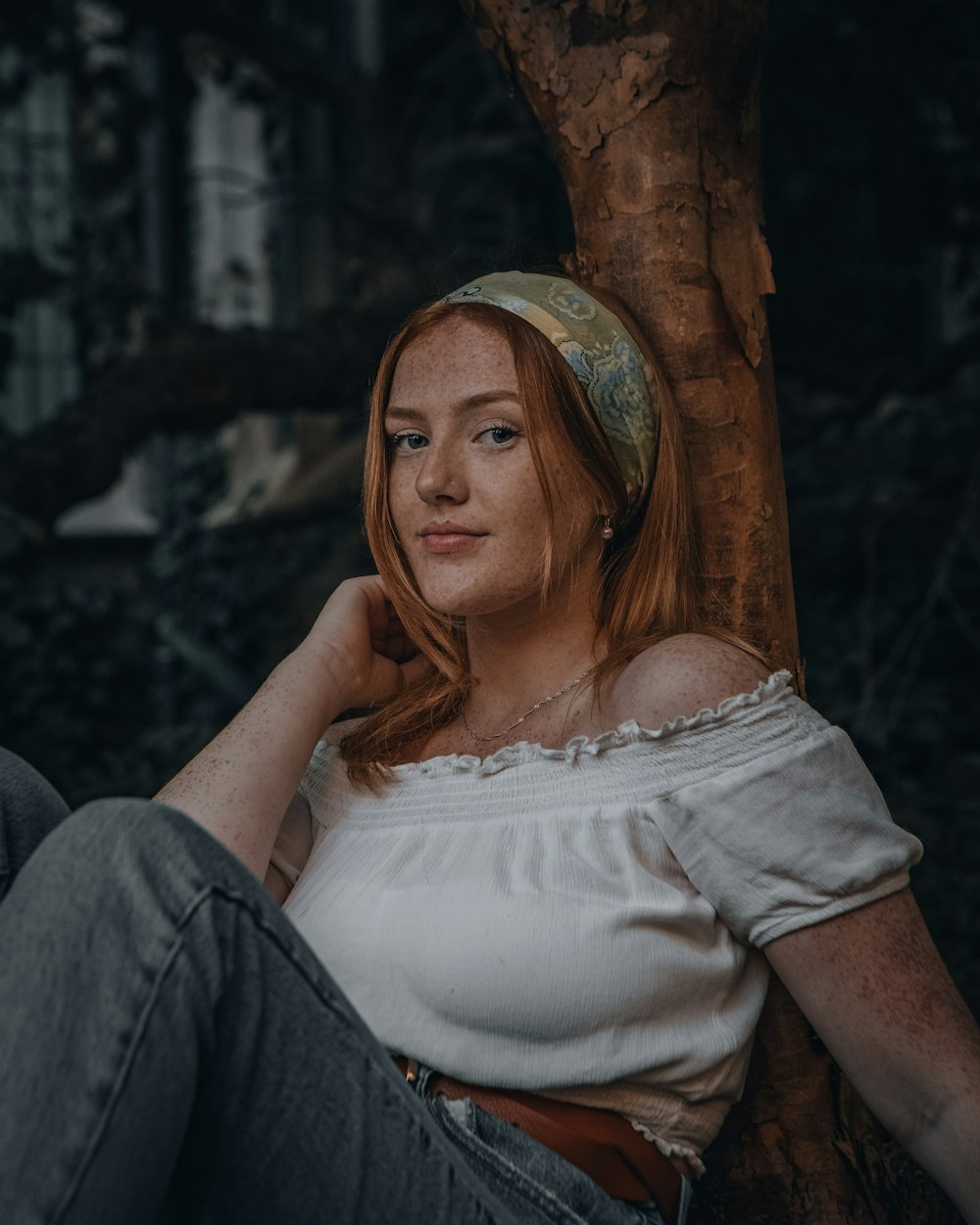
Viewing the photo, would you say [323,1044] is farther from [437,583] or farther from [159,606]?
[159,606]

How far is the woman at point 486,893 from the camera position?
1.36 meters

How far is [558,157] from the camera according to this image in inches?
87.7

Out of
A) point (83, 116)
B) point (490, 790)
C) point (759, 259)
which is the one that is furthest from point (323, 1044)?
point (83, 116)

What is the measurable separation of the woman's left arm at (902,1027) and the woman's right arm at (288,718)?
785 mm

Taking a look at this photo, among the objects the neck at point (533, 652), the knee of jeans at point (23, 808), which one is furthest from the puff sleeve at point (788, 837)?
the knee of jeans at point (23, 808)

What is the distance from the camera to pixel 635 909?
164cm

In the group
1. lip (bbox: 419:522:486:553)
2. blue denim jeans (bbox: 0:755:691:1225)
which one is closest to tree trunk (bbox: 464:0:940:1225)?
lip (bbox: 419:522:486:553)

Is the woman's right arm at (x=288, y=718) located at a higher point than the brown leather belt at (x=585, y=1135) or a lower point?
higher

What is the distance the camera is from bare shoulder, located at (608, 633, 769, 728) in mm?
1755

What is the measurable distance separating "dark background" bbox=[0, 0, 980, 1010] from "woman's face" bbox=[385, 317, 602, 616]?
40 cm

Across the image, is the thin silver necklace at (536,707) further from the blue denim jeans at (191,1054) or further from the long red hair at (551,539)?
the blue denim jeans at (191,1054)

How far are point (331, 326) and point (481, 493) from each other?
9.30 feet

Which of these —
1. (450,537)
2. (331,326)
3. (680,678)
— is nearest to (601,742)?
(680,678)

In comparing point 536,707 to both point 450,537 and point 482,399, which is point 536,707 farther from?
point 482,399
